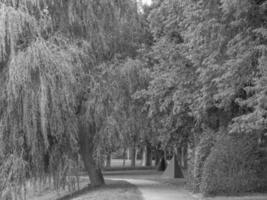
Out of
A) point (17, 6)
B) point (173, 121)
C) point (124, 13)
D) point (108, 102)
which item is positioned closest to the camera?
point (17, 6)

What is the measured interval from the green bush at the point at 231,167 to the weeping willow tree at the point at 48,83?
4821 millimetres

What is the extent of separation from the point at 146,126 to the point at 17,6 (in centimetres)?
794

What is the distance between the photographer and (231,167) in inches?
720

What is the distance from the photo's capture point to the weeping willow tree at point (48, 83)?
54.9 ft

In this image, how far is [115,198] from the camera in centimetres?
1670

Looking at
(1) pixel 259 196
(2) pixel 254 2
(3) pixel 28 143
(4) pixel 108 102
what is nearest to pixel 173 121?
(4) pixel 108 102

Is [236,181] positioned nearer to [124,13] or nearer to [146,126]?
[146,126]

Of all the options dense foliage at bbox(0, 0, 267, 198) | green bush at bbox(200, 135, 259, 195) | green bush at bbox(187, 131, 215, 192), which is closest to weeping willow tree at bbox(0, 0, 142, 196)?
dense foliage at bbox(0, 0, 267, 198)

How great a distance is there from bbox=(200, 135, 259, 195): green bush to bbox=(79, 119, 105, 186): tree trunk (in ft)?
16.3

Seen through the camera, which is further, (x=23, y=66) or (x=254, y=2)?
(x=23, y=66)

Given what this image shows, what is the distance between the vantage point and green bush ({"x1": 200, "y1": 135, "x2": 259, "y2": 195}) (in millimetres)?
18016

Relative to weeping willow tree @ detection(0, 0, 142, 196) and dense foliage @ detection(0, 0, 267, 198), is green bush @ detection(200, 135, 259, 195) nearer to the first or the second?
dense foliage @ detection(0, 0, 267, 198)

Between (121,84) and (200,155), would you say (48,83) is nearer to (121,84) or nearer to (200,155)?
(121,84)

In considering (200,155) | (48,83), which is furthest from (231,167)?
(48,83)
